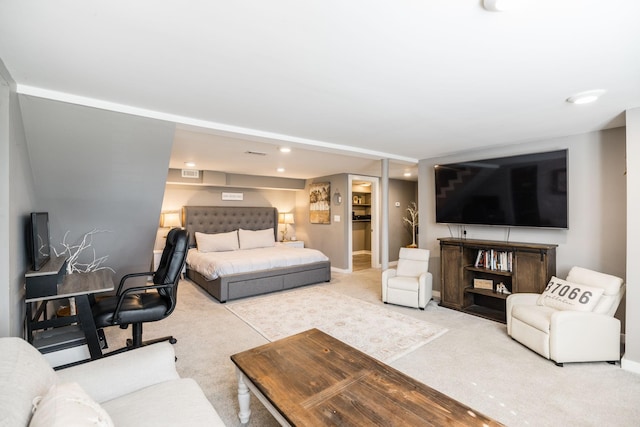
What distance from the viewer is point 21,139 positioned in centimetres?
216

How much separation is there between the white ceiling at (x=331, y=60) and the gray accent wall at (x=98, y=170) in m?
0.16

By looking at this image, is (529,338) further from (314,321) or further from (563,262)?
(314,321)

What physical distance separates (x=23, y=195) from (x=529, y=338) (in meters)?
4.53

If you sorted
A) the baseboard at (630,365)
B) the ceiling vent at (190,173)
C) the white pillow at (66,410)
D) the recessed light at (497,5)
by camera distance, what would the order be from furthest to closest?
the ceiling vent at (190,173) → the baseboard at (630,365) → the recessed light at (497,5) → the white pillow at (66,410)

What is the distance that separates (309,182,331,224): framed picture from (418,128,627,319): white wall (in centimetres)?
372

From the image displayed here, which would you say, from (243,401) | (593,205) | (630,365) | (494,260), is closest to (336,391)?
(243,401)

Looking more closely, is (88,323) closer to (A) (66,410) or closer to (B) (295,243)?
(A) (66,410)

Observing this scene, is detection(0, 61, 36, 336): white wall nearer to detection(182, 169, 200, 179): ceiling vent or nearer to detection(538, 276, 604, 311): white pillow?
detection(182, 169, 200, 179): ceiling vent

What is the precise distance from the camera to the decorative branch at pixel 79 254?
9.57ft

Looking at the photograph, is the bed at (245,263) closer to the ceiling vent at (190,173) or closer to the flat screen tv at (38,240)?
the ceiling vent at (190,173)

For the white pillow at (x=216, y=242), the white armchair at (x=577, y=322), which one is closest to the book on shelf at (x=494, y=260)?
the white armchair at (x=577, y=322)

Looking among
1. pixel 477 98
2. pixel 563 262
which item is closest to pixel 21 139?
pixel 477 98

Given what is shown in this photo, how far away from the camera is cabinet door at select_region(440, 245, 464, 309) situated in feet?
13.0

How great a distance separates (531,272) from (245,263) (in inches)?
151
